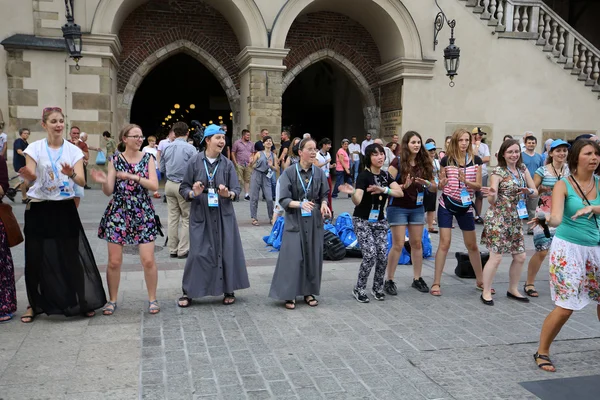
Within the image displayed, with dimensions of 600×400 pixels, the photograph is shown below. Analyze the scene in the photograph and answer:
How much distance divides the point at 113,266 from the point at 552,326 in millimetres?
3613

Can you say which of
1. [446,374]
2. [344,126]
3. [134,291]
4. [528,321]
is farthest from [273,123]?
[446,374]

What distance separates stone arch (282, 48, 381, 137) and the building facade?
3 centimetres

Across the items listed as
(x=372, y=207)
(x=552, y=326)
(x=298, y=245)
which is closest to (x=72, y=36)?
(x=298, y=245)

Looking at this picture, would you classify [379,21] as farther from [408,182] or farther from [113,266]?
[113,266]

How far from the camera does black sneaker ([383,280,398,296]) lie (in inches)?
223

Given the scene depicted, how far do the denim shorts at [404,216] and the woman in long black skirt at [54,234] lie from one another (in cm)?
295

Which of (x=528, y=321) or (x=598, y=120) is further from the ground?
(x=598, y=120)

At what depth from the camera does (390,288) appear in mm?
5688

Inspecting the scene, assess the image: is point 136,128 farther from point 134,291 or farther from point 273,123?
point 273,123

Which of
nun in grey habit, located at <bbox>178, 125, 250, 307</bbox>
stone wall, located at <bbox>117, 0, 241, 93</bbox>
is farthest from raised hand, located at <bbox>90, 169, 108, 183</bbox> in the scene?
stone wall, located at <bbox>117, 0, 241, 93</bbox>

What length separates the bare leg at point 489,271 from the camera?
209 inches

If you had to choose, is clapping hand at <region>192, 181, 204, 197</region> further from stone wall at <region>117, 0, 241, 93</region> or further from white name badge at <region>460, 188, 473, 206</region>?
stone wall at <region>117, 0, 241, 93</region>

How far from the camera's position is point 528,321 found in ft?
15.9

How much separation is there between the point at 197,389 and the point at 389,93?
14157 mm
